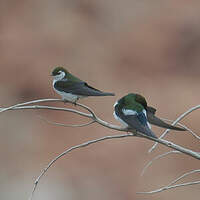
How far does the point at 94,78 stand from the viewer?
11.2 m

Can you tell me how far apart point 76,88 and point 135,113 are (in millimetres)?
762

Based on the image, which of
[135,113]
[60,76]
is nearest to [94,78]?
[60,76]

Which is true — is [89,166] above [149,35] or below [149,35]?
below

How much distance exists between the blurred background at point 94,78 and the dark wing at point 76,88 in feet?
18.3

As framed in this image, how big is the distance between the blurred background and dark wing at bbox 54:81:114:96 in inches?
220

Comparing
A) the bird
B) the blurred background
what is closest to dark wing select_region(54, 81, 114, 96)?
the bird

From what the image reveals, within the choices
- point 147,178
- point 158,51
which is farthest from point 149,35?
point 147,178

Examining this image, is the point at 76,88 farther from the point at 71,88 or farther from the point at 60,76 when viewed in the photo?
the point at 60,76

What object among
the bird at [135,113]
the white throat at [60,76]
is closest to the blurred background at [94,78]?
the white throat at [60,76]

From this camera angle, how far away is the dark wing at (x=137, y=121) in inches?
107

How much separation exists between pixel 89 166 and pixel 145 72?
7.15 feet

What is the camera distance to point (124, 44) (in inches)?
483

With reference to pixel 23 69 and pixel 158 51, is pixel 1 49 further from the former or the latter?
pixel 158 51

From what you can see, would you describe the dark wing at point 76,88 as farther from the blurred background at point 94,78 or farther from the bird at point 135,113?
the blurred background at point 94,78
